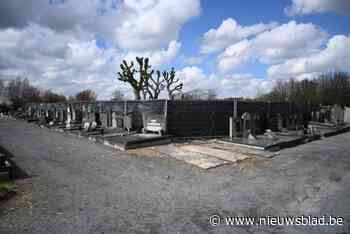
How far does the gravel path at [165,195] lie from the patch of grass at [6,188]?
0.25 meters

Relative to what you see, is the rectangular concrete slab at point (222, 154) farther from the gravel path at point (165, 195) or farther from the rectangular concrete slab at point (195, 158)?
the gravel path at point (165, 195)

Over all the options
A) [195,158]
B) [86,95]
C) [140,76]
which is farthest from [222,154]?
[86,95]

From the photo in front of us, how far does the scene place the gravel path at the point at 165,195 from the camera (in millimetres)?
3041

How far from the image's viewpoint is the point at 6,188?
13.7ft

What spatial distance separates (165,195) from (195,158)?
3110 mm

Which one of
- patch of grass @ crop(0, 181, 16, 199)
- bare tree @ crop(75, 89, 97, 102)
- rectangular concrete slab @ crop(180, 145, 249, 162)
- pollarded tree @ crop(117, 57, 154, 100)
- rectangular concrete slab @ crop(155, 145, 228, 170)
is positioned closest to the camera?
patch of grass @ crop(0, 181, 16, 199)

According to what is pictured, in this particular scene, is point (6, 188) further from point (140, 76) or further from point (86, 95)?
point (86, 95)

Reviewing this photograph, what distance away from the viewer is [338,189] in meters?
4.54

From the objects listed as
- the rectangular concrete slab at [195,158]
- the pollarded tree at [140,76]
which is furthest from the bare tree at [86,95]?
the rectangular concrete slab at [195,158]

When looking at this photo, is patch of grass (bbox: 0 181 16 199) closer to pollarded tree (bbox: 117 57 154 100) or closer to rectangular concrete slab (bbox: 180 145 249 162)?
rectangular concrete slab (bbox: 180 145 249 162)

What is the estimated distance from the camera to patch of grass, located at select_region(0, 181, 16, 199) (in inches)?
156

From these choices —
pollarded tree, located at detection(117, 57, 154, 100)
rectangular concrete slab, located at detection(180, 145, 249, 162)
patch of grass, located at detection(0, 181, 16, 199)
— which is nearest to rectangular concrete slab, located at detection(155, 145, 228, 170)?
rectangular concrete slab, located at detection(180, 145, 249, 162)

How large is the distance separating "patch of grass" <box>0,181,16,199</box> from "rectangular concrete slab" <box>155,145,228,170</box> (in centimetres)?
442

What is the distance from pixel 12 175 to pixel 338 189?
292 inches
